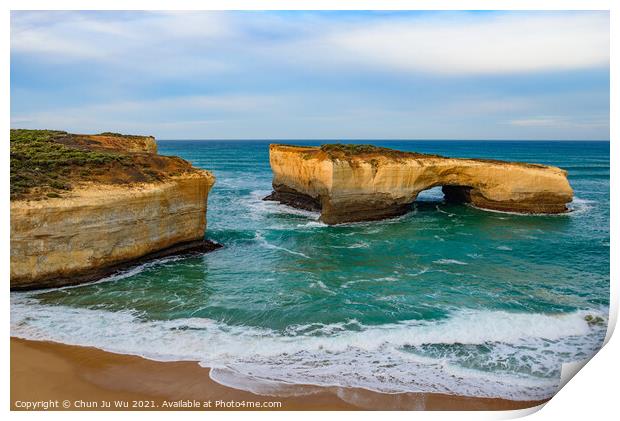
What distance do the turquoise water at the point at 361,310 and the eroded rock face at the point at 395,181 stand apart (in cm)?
357

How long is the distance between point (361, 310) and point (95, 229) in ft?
28.9

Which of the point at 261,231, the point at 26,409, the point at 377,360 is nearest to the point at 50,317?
the point at 26,409

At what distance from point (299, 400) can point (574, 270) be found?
1273 centimetres

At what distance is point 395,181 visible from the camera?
2489cm

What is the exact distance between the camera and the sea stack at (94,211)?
13453 millimetres

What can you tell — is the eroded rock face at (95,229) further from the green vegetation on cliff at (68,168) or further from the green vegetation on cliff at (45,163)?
the green vegetation on cliff at (45,163)

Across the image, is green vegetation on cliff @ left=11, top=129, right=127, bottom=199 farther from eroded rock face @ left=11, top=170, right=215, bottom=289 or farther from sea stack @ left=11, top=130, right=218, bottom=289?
eroded rock face @ left=11, top=170, right=215, bottom=289

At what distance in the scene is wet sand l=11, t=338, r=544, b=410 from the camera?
28.6 ft

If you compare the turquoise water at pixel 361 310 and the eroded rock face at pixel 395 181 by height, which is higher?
the eroded rock face at pixel 395 181

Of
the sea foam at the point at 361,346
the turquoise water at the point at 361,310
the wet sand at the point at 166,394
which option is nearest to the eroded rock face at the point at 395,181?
the turquoise water at the point at 361,310

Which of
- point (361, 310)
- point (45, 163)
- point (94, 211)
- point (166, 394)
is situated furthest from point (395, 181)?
point (166, 394)

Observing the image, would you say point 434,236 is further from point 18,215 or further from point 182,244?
point 18,215

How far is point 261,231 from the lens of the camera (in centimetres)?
2252

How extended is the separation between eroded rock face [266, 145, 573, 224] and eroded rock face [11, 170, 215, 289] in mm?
8766
